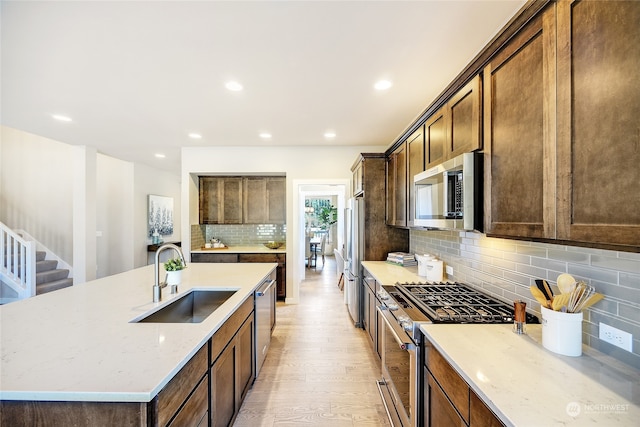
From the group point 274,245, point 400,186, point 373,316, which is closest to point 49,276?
point 274,245

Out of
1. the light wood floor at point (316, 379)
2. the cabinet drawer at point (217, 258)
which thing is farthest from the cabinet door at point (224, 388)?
the cabinet drawer at point (217, 258)

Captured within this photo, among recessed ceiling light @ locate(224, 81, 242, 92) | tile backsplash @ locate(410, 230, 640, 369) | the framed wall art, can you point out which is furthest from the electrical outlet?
the framed wall art

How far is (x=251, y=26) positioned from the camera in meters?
1.63

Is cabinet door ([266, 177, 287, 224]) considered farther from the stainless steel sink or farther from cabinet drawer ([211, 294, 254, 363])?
cabinet drawer ([211, 294, 254, 363])

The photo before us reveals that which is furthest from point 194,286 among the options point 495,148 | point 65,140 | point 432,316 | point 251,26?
point 65,140

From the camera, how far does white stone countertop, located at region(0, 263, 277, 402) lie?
2.81ft

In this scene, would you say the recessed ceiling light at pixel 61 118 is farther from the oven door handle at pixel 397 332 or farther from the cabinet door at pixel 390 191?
the oven door handle at pixel 397 332

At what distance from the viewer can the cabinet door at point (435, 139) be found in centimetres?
188

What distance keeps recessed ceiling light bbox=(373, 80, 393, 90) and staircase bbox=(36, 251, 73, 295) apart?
587 cm

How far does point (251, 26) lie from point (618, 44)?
5.55 ft

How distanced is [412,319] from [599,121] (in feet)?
3.71

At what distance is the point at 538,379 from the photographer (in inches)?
36.4

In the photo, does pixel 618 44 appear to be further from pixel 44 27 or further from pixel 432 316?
pixel 44 27

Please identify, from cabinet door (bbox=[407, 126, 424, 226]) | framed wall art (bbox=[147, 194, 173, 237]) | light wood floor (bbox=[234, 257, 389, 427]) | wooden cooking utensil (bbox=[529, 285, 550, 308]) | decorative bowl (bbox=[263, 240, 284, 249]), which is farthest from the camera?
framed wall art (bbox=[147, 194, 173, 237])
